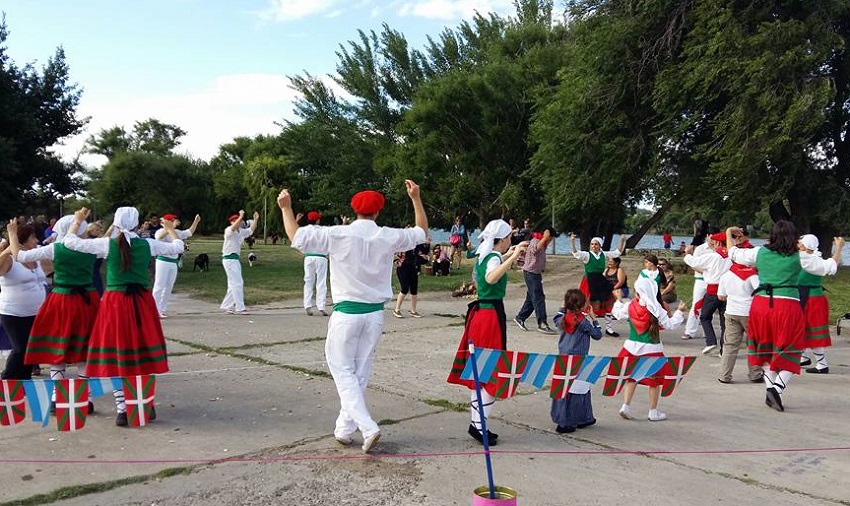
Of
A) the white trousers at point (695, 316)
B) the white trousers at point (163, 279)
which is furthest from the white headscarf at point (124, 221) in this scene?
the white trousers at point (695, 316)

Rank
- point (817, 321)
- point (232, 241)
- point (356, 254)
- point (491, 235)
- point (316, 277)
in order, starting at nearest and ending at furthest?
point (356, 254) → point (491, 235) → point (817, 321) → point (232, 241) → point (316, 277)

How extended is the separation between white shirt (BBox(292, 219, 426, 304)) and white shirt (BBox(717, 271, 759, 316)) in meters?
4.93

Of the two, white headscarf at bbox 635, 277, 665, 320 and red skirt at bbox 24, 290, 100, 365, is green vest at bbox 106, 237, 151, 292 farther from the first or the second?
white headscarf at bbox 635, 277, 665, 320

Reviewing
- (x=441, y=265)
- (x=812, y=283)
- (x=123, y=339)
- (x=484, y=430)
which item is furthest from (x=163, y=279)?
(x=441, y=265)

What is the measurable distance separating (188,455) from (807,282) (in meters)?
7.50

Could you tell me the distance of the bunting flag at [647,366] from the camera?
5844 mm

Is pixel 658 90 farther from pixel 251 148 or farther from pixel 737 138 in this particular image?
pixel 251 148

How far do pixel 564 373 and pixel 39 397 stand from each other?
3.91 metres

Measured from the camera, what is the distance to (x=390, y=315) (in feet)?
43.9

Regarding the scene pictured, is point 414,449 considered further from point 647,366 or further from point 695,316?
point 695,316

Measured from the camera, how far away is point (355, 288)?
16.9 feet

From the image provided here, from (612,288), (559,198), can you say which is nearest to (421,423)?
(612,288)

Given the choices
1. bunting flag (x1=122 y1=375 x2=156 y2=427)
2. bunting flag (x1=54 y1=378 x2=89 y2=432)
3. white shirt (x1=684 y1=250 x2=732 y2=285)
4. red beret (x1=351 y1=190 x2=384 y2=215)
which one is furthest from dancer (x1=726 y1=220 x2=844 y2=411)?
bunting flag (x1=54 y1=378 x2=89 y2=432)

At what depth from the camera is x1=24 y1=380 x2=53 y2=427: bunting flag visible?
4.65 m
